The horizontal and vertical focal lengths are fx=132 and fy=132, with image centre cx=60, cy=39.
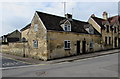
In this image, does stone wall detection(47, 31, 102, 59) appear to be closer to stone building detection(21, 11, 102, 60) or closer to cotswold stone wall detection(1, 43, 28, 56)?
stone building detection(21, 11, 102, 60)

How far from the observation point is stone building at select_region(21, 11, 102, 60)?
1911 cm

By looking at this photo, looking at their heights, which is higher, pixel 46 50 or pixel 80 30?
pixel 80 30

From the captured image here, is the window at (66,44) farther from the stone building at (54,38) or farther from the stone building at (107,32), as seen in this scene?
the stone building at (107,32)

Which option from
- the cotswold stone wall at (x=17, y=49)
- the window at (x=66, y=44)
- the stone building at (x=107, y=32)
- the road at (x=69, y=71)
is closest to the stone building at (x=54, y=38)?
the window at (x=66, y=44)

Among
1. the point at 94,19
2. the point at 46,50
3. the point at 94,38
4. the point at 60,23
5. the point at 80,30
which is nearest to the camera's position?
the point at 46,50

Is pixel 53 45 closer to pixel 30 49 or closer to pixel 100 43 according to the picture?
pixel 30 49

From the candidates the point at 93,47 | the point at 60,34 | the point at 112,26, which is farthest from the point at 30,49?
the point at 112,26

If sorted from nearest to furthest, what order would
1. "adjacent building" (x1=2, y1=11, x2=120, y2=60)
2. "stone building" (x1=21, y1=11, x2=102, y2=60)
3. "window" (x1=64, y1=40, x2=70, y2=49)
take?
"stone building" (x1=21, y1=11, x2=102, y2=60) → "adjacent building" (x1=2, y1=11, x2=120, y2=60) → "window" (x1=64, y1=40, x2=70, y2=49)

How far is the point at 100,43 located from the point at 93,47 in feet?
8.65

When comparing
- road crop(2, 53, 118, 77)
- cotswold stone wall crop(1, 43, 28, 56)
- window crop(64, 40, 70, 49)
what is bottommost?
road crop(2, 53, 118, 77)

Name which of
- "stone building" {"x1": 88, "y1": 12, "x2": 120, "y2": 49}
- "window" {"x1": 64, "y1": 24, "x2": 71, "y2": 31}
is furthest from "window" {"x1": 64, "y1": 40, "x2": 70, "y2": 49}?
"stone building" {"x1": 88, "y1": 12, "x2": 120, "y2": 49}

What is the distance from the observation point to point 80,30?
24.2 metres

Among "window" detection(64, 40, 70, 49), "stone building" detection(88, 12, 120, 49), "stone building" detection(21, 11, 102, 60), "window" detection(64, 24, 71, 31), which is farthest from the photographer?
"stone building" detection(88, 12, 120, 49)

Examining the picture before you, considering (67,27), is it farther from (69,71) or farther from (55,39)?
(69,71)
